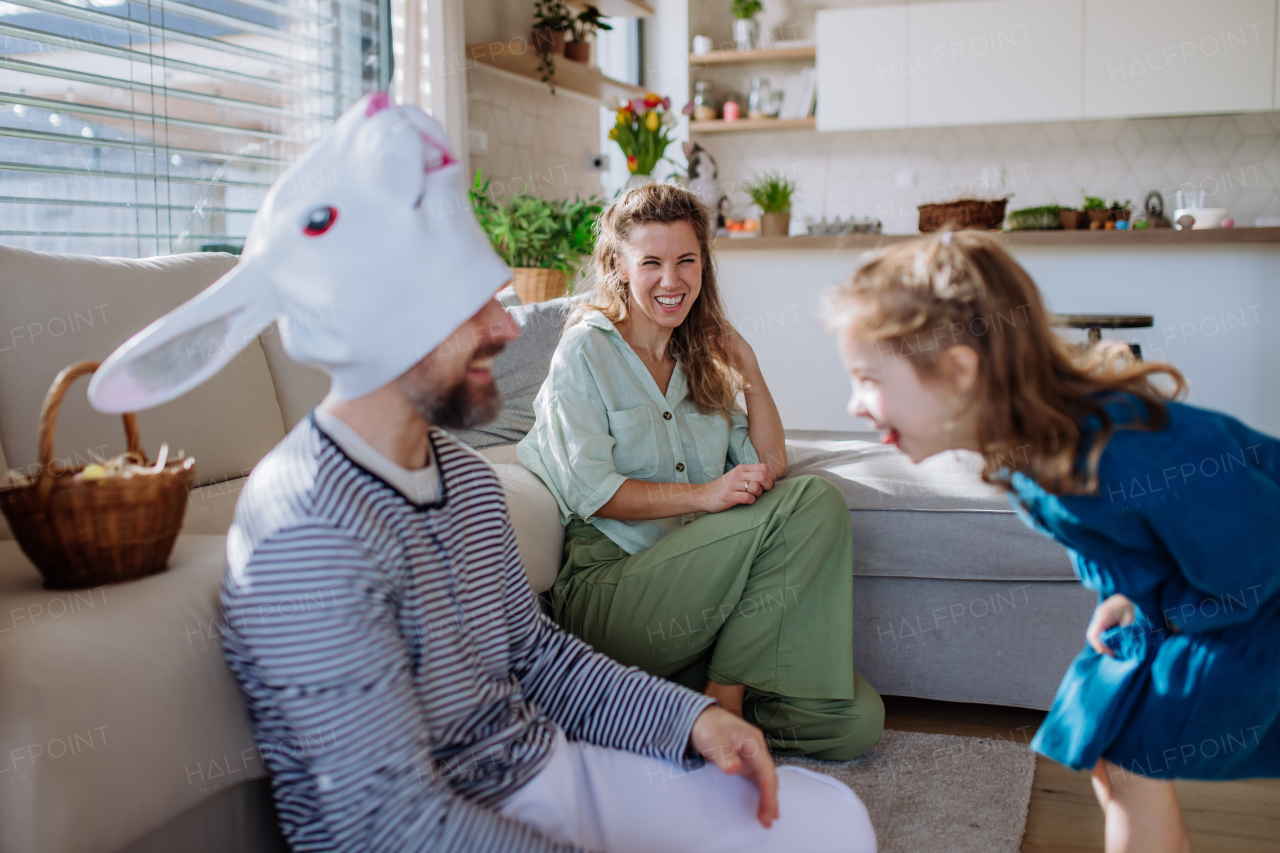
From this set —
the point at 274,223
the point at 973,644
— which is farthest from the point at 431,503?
the point at 973,644

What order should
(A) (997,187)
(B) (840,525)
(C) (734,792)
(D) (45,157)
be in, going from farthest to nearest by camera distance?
1. (A) (997,187)
2. (D) (45,157)
3. (B) (840,525)
4. (C) (734,792)

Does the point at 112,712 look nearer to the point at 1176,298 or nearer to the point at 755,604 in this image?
the point at 755,604

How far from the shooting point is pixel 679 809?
1.02 meters

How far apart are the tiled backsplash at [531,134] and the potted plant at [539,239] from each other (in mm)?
845

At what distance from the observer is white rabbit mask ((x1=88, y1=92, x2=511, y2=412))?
2.70ft

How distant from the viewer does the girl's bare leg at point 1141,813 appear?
1.14 metres

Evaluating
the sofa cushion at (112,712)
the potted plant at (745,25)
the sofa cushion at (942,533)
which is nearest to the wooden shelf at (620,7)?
the potted plant at (745,25)

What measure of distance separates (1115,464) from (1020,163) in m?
4.64

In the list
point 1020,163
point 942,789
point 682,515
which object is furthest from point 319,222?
point 1020,163

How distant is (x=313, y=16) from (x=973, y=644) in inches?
107

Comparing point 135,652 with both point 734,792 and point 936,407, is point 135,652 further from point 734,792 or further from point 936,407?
point 936,407

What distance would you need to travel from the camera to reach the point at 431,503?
947mm

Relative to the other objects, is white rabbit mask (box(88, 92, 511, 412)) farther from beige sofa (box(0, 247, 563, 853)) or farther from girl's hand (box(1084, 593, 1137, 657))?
girl's hand (box(1084, 593, 1137, 657))

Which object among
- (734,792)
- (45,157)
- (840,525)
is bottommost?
(734,792)
